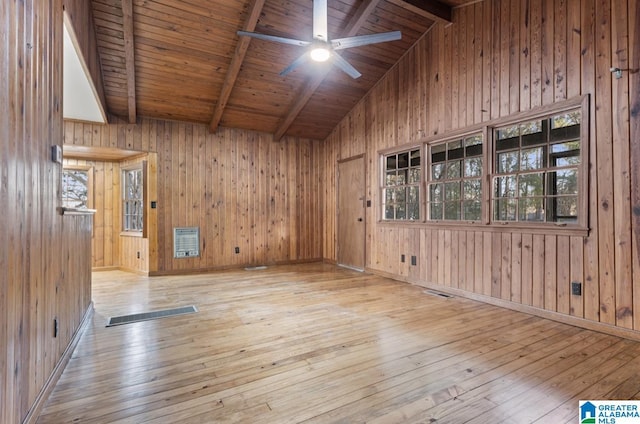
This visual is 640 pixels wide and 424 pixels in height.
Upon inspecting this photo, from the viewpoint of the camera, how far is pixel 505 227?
3.53 meters

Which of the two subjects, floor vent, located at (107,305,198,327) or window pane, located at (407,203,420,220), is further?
window pane, located at (407,203,420,220)

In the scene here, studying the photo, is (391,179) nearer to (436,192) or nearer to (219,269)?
(436,192)

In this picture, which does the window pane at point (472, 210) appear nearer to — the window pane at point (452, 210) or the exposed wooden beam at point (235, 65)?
the window pane at point (452, 210)

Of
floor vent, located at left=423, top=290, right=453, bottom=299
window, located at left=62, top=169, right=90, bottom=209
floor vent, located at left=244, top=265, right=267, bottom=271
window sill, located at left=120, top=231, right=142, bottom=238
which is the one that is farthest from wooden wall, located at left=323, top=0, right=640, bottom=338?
window, located at left=62, top=169, right=90, bottom=209

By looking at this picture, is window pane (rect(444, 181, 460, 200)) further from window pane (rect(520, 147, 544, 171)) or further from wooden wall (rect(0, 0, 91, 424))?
wooden wall (rect(0, 0, 91, 424))

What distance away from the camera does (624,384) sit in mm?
1909

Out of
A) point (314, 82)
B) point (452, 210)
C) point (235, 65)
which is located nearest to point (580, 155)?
point (452, 210)

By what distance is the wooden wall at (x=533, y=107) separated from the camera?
267 cm

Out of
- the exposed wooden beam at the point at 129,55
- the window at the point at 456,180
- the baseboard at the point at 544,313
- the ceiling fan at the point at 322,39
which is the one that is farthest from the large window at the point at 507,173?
the exposed wooden beam at the point at 129,55

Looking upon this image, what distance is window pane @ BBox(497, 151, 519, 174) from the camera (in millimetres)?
3512

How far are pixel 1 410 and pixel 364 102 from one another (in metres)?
5.57

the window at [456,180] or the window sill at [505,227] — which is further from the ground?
the window at [456,180]

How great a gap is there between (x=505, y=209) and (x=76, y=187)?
703 centimetres

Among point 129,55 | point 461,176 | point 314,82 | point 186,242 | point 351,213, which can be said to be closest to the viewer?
point 129,55
